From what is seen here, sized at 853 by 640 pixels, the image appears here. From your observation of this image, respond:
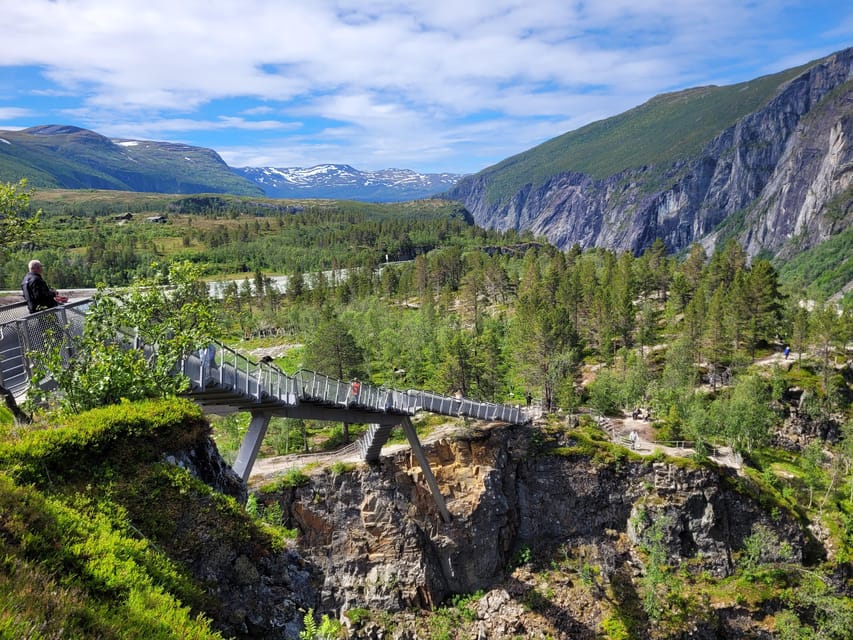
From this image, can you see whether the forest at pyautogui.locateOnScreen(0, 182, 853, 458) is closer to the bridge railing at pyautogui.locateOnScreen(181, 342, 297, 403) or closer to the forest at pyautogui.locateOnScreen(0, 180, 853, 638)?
the forest at pyautogui.locateOnScreen(0, 180, 853, 638)

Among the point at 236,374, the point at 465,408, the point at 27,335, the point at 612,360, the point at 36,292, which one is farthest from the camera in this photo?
the point at 612,360

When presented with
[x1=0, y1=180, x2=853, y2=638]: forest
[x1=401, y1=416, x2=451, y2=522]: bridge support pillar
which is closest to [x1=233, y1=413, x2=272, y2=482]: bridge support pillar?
[x1=0, y1=180, x2=853, y2=638]: forest

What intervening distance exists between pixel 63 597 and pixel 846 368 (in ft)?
278

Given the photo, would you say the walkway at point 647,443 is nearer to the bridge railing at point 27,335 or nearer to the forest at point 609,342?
the forest at point 609,342

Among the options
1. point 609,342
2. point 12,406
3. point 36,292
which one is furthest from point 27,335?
point 609,342

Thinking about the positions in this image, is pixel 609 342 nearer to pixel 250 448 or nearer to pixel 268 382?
pixel 268 382

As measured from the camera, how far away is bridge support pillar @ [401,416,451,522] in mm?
32844

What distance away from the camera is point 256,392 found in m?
19.0

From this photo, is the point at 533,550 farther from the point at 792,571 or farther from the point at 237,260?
the point at 237,260

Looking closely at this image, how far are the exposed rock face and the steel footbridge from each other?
1.97m

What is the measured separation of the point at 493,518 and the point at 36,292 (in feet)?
109

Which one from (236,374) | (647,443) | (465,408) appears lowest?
(647,443)

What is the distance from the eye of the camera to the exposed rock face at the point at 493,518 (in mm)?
34281

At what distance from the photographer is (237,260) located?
188 metres
